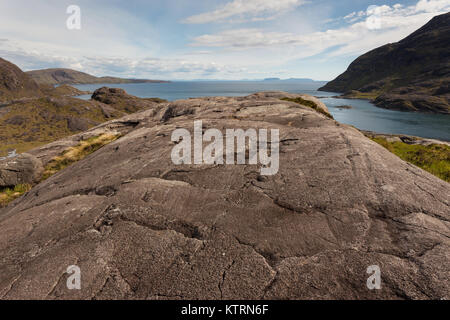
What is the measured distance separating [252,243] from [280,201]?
8.43 ft

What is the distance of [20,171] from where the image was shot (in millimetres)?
19984

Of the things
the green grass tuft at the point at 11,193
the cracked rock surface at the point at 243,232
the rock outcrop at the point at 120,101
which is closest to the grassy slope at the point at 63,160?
the green grass tuft at the point at 11,193

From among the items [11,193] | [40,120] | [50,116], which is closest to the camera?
[11,193]

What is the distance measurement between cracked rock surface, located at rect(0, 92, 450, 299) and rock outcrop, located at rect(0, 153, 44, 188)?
400 inches

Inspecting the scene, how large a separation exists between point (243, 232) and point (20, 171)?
931 inches

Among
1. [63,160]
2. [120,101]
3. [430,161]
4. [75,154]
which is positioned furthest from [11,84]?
[430,161]

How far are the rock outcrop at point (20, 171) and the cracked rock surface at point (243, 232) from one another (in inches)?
400

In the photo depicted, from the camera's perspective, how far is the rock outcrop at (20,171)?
19.2 metres

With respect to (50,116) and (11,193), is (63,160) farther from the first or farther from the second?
(50,116)

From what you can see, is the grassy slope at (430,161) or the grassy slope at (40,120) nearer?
the grassy slope at (430,161)

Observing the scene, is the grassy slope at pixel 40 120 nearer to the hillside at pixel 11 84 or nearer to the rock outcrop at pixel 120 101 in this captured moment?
the rock outcrop at pixel 120 101

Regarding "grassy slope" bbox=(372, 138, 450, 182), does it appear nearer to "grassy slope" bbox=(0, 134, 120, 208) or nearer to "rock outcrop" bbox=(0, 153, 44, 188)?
"grassy slope" bbox=(0, 134, 120, 208)
